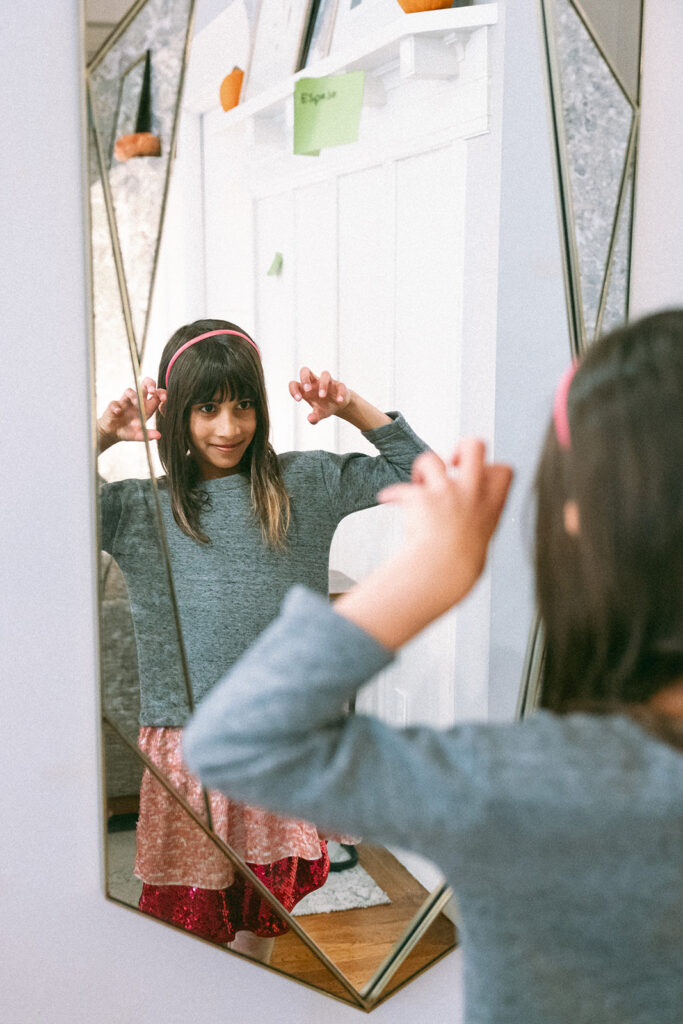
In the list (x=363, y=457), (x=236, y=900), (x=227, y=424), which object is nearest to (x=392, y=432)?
(x=363, y=457)

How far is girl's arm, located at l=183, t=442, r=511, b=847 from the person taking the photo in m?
0.44

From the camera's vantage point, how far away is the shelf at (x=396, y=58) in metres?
0.77

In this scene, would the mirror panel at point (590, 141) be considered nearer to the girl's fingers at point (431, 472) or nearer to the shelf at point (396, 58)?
the shelf at point (396, 58)

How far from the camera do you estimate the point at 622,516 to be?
45 cm

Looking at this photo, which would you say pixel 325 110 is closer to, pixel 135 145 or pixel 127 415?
pixel 135 145

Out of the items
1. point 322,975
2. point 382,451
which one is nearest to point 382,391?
point 382,451

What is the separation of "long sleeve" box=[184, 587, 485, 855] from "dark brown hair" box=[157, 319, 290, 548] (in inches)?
14.5

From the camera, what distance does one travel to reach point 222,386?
2.56ft

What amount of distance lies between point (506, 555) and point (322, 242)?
350 mm

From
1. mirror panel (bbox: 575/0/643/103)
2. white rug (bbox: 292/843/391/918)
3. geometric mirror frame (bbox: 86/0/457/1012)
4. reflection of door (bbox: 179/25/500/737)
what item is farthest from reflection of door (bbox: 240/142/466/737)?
white rug (bbox: 292/843/391/918)

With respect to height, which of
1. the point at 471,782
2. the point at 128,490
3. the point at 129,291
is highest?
the point at 129,291

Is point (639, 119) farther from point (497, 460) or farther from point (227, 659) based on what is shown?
point (227, 659)

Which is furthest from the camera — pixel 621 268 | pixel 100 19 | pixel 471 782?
pixel 621 268

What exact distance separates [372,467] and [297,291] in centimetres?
17
